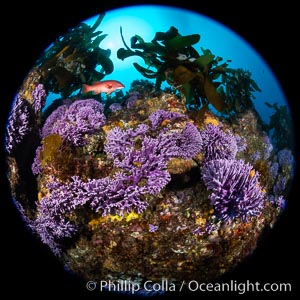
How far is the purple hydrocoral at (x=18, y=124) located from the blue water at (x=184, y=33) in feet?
0.90

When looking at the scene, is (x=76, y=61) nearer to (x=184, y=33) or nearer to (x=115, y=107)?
(x=115, y=107)

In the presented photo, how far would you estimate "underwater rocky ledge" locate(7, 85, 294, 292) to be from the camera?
2.74 metres

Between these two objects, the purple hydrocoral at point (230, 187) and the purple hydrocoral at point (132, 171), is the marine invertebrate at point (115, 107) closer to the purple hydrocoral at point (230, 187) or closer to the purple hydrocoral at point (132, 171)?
the purple hydrocoral at point (132, 171)

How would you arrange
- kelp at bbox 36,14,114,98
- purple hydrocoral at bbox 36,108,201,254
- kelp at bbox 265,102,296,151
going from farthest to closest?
kelp at bbox 265,102,296,151
kelp at bbox 36,14,114,98
purple hydrocoral at bbox 36,108,201,254

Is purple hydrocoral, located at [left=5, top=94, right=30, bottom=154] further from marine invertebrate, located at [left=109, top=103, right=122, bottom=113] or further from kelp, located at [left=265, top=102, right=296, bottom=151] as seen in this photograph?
kelp, located at [left=265, top=102, right=296, bottom=151]

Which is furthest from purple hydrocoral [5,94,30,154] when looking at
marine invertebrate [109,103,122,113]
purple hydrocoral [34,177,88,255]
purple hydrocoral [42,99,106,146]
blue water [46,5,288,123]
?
marine invertebrate [109,103,122,113]

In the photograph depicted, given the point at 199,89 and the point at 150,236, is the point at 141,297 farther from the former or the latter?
the point at 199,89

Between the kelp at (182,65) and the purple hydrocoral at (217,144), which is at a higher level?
the kelp at (182,65)

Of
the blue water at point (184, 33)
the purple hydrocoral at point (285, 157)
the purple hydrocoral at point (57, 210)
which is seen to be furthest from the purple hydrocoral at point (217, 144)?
the purple hydrocoral at point (57, 210)

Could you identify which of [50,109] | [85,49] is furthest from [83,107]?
[85,49]

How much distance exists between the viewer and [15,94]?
136 inches

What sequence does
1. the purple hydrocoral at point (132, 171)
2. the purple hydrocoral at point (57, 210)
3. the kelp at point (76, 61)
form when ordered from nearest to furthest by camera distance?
the purple hydrocoral at point (132, 171) < the purple hydrocoral at point (57, 210) < the kelp at point (76, 61)

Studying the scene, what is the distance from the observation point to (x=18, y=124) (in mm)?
3191

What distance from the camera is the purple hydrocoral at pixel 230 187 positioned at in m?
2.73
